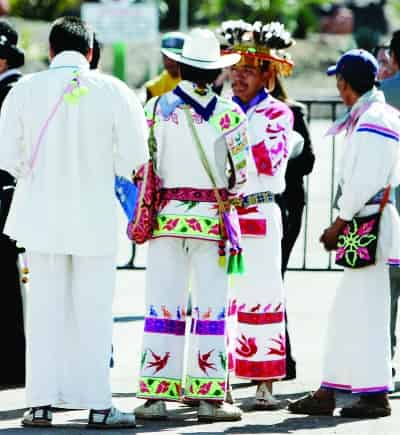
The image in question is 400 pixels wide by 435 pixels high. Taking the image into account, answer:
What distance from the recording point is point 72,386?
7012mm

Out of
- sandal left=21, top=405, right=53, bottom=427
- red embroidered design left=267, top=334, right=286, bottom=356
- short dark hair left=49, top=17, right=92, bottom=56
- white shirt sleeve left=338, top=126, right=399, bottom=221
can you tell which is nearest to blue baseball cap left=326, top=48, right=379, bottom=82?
white shirt sleeve left=338, top=126, right=399, bottom=221

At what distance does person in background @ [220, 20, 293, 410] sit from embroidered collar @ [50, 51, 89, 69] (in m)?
1.15

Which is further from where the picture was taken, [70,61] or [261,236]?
[261,236]

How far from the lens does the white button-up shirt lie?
6770mm

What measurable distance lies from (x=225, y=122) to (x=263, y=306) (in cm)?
115

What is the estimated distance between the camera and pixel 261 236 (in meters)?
7.67


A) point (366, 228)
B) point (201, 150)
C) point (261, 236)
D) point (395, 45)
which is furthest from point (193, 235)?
point (395, 45)

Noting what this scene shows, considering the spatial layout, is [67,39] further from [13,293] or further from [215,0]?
[215,0]

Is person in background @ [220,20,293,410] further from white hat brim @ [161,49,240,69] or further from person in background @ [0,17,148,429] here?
person in background @ [0,17,148,429]

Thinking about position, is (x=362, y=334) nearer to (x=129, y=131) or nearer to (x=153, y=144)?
(x=153, y=144)

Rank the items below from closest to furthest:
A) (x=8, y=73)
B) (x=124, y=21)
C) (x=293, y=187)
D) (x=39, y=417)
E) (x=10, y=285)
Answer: (x=39, y=417), (x=8, y=73), (x=10, y=285), (x=293, y=187), (x=124, y=21)

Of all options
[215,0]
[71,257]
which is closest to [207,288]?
[71,257]

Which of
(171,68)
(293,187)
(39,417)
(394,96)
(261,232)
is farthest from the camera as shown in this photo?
(171,68)

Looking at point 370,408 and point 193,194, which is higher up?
point 193,194
